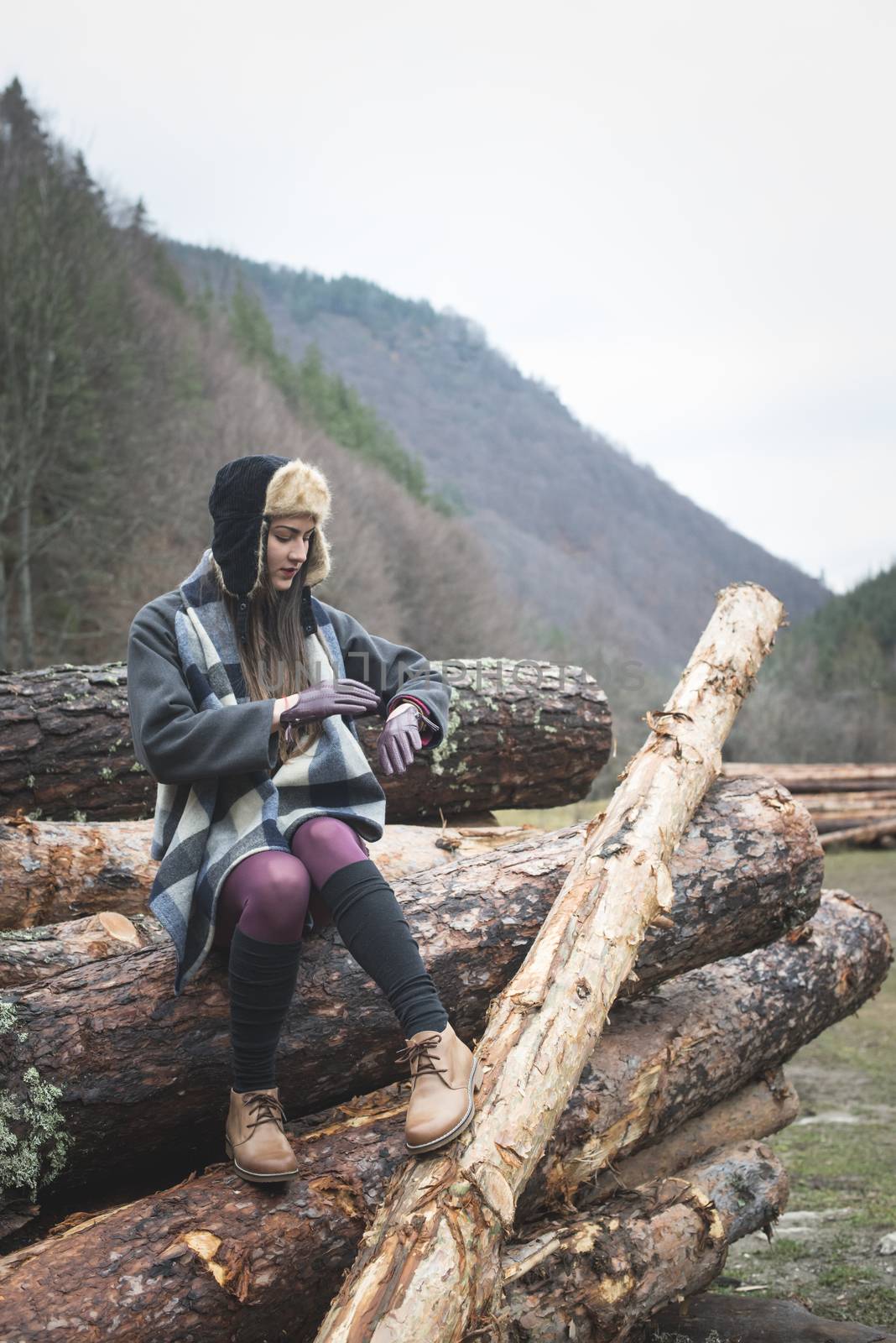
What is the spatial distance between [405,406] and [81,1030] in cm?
6964

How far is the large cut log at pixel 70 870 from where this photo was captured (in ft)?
12.8

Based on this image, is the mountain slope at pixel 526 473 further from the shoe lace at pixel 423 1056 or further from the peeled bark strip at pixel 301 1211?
the shoe lace at pixel 423 1056

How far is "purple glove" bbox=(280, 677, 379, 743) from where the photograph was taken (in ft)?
8.89

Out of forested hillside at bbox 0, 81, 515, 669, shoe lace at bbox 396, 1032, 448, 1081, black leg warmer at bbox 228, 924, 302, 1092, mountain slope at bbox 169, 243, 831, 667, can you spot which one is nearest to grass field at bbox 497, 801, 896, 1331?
shoe lace at bbox 396, 1032, 448, 1081

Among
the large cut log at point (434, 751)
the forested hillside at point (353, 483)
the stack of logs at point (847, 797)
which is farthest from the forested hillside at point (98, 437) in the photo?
the large cut log at point (434, 751)

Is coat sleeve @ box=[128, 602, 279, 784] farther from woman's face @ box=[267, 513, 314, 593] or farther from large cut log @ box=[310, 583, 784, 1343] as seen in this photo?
large cut log @ box=[310, 583, 784, 1343]

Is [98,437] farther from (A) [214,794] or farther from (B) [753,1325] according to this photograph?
(B) [753,1325]

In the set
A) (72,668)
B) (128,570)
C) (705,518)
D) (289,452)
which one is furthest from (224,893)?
(705,518)

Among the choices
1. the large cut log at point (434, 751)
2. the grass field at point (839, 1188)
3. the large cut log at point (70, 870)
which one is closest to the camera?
the grass field at point (839, 1188)

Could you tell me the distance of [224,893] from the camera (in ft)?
8.91

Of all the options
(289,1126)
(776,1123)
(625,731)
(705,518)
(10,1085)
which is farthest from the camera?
(705,518)

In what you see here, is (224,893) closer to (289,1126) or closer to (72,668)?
(289,1126)

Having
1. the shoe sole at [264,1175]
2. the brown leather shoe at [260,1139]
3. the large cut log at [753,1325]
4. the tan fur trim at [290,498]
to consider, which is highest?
the tan fur trim at [290,498]

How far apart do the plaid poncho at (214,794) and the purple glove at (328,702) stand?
71mm
